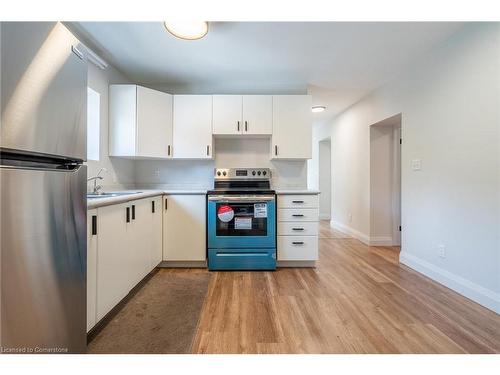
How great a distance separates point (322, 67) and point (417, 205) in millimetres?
1875

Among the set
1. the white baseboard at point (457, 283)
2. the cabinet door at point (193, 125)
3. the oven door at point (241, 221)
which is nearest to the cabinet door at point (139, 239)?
the oven door at point (241, 221)

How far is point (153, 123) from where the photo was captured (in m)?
2.74

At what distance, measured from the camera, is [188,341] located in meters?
1.42

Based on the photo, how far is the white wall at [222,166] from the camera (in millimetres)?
3146

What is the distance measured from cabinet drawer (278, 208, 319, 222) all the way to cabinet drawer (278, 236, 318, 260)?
213 millimetres

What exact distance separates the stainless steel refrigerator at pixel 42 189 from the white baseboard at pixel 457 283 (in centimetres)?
270

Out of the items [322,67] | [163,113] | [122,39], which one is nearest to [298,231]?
[322,67]

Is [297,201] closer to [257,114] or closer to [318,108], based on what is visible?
[257,114]

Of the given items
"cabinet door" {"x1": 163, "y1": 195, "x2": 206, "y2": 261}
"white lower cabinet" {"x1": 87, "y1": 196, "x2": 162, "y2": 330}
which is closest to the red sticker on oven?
"cabinet door" {"x1": 163, "y1": 195, "x2": 206, "y2": 261}

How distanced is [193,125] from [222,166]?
2.12ft

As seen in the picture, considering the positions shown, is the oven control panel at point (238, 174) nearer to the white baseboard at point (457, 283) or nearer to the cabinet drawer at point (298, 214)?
the cabinet drawer at point (298, 214)

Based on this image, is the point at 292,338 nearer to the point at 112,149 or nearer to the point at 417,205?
Result: the point at 417,205

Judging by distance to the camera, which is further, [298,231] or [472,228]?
[298,231]

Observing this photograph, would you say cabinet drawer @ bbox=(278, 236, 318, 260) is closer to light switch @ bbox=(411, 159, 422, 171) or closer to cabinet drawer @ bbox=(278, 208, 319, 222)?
cabinet drawer @ bbox=(278, 208, 319, 222)
